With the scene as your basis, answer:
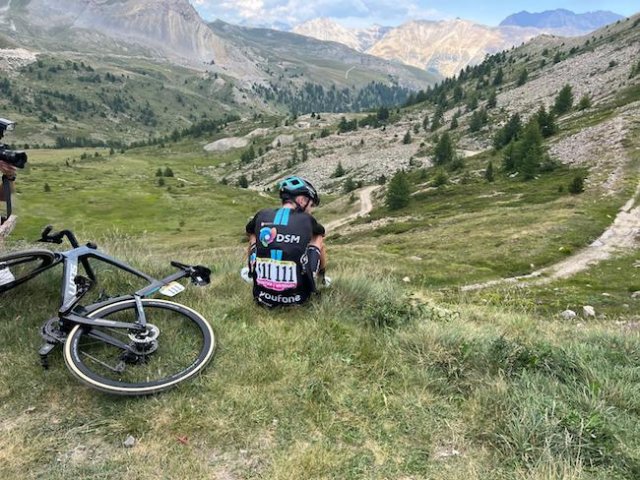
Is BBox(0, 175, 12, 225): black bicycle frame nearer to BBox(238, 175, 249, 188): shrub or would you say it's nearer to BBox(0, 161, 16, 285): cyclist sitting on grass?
BBox(0, 161, 16, 285): cyclist sitting on grass

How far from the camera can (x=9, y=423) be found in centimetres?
595

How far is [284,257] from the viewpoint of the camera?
903 centimetres

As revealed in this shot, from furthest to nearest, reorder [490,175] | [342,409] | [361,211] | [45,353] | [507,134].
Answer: [507,134]
[361,211]
[490,175]
[45,353]
[342,409]

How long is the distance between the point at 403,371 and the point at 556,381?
7.27 feet

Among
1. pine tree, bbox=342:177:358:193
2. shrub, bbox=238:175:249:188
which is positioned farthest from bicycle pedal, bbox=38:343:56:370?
shrub, bbox=238:175:249:188

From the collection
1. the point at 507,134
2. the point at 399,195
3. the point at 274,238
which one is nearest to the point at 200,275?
the point at 274,238

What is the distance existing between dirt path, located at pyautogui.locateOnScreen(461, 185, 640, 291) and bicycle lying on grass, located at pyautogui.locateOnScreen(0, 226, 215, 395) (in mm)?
30843

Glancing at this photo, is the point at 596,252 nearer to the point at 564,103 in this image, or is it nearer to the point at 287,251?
the point at 287,251

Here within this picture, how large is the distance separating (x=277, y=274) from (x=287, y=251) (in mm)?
520

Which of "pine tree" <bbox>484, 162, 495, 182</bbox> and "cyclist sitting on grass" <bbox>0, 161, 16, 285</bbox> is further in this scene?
"pine tree" <bbox>484, 162, 495, 182</bbox>

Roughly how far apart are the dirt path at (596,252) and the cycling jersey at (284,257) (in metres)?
28.8

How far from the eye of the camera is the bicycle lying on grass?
21.7 feet

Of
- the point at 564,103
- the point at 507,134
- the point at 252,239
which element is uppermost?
the point at 564,103

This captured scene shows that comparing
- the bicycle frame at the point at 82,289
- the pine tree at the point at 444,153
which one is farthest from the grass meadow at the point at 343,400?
the pine tree at the point at 444,153
